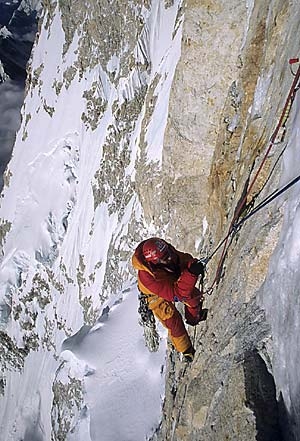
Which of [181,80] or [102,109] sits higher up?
[102,109]

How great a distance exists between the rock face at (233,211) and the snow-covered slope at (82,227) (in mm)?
3176

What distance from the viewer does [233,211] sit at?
6375 mm

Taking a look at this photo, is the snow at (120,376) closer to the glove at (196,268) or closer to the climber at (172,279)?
the climber at (172,279)

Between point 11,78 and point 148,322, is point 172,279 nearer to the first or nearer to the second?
point 148,322

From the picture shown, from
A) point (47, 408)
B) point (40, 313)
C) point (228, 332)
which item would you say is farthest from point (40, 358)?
point (228, 332)

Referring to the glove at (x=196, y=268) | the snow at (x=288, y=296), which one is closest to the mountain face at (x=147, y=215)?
the snow at (x=288, y=296)

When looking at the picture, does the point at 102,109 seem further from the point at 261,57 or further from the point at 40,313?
the point at 261,57

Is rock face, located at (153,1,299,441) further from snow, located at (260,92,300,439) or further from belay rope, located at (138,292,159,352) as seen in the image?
belay rope, located at (138,292,159,352)

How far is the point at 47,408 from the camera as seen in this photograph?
23078 mm

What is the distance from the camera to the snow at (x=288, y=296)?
3949mm

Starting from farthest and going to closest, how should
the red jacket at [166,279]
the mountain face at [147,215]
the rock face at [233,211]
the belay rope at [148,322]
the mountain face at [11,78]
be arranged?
the mountain face at [11,78]
the belay rope at [148,322]
the red jacket at [166,279]
the mountain face at [147,215]
the rock face at [233,211]

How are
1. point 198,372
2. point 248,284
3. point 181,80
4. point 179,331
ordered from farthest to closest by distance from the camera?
point 181,80 < point 179,331 < point 198,372 < point 248,284

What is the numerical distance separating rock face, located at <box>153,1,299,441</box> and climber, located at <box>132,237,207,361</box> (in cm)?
20

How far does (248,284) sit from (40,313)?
25.4 metres
